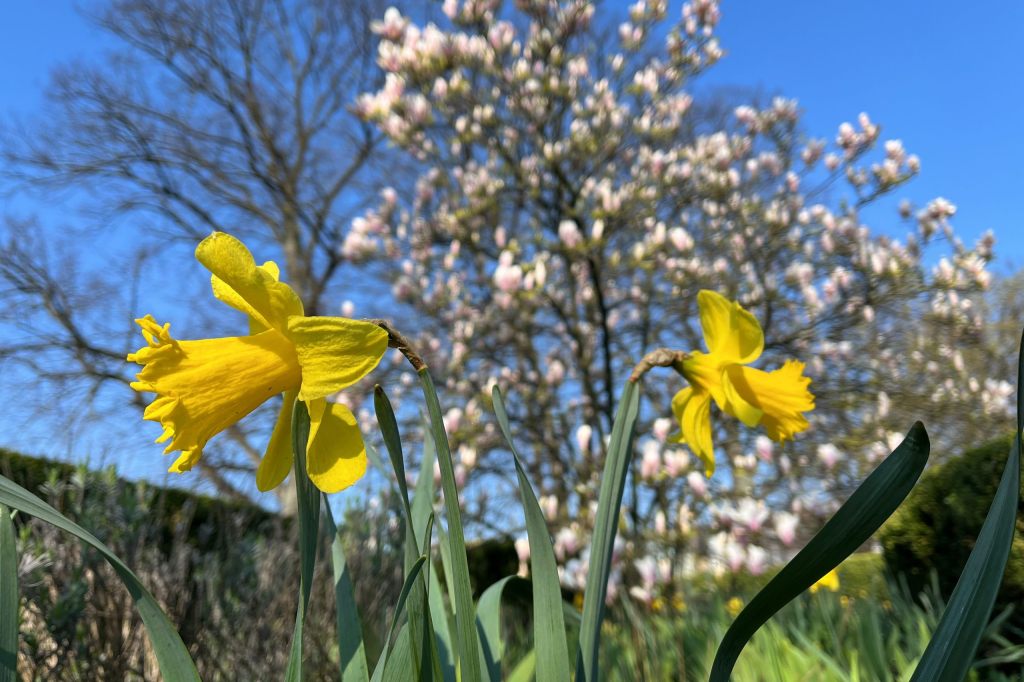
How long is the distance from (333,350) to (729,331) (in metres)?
0.67

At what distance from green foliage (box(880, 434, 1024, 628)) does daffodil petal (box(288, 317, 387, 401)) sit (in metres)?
3.44

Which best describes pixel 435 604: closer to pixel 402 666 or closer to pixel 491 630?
pixel 491 630

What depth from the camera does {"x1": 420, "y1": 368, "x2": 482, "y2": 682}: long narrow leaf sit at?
896mm

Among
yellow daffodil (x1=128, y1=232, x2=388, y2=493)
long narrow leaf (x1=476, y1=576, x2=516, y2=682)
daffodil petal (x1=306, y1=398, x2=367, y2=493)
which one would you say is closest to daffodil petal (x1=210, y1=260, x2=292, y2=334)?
yellow daffodil (x1=128, y1=232, x2=388, y2=493)

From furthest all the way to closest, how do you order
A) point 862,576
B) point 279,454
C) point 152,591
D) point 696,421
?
point 862,576, point 152,591, point 696,421, point 279,454

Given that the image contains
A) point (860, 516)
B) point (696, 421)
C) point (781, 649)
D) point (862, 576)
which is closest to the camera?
point (860, 516)

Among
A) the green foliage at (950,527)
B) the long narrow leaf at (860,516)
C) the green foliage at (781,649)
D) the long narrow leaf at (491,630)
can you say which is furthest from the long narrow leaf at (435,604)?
the green foliage at (950,527)

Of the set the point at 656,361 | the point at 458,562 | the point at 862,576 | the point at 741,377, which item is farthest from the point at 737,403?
the point at 862,576

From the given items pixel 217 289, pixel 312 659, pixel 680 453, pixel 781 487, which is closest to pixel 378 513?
pixel 312 659

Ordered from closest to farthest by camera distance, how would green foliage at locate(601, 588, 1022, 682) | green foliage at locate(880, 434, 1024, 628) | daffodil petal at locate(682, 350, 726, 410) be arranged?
daffodil petal at locate(682, 350, 726, 410) → green foliage at locate(601, 588, 1022, 682) → green foliage at locate(880, 434, 1024, 628)

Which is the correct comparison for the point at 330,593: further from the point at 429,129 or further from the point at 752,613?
the point at 429,129

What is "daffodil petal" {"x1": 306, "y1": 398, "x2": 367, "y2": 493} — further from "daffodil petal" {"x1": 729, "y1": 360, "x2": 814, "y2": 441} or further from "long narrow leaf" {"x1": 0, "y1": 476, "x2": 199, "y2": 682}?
"daffodil petal" {"x1": 729, "y1": 360, "x2": 814, "y2": 441}

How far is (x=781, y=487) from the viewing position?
5852 millimetres

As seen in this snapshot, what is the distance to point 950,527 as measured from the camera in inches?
152
